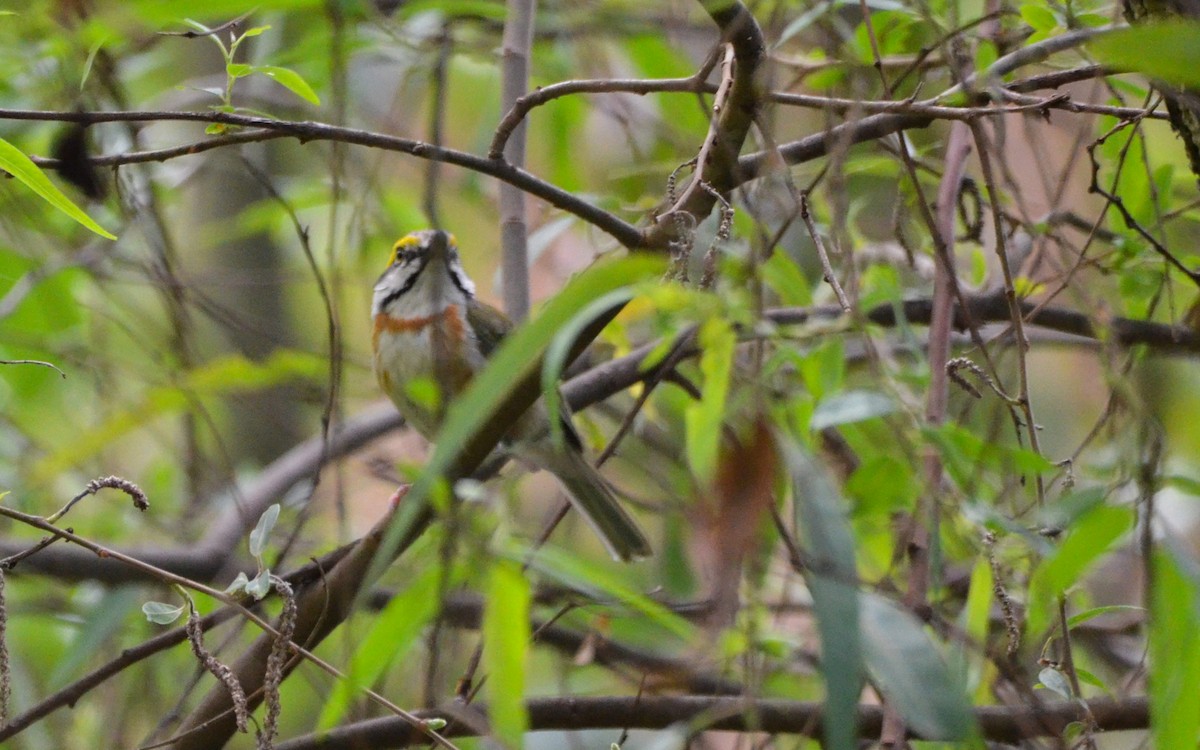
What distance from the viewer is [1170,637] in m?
1.26

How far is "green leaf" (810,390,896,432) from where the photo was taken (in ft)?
5.14

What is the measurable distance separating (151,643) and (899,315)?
1.41 meters

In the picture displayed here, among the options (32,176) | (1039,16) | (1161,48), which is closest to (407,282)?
(32,176)

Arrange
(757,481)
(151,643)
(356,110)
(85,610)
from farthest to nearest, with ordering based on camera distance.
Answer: (356,110)
(85,610)
(151,643)
(757,481)

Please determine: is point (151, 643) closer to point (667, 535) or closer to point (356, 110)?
point (667, 535)

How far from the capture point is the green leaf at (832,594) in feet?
3.45

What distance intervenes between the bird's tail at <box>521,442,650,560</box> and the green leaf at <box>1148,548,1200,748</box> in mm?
1908

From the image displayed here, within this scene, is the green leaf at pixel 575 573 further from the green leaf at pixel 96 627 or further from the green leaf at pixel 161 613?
the green leaf at pixel 96 627

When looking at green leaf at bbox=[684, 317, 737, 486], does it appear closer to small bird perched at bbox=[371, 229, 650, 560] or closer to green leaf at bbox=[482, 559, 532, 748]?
green leaf at bbox=[482, 559, 532, 748]

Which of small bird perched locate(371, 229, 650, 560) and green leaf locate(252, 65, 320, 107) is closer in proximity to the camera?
green leaf locate(252, 65, 320, 107)

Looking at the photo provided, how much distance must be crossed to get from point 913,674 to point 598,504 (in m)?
2.01

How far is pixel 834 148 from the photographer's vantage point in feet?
5.69

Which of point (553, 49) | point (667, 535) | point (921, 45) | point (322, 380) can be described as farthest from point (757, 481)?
point (322, 380)

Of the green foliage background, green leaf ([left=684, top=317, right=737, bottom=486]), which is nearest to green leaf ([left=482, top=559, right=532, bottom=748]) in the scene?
the green foliage background
